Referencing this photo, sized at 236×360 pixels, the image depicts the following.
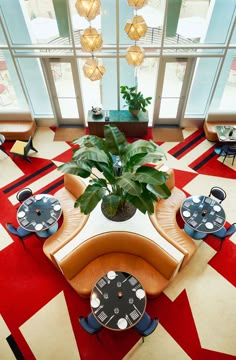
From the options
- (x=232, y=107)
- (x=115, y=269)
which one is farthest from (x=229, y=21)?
(x=115, y=269)

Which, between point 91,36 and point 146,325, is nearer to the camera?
point 146,325

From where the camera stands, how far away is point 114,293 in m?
4.34

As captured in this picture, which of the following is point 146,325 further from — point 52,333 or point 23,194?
A: point 23,194

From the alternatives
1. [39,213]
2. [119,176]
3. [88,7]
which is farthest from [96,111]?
[119,176]

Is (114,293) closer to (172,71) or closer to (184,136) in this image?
(184,136)

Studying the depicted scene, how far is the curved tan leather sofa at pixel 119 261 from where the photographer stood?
4609mm

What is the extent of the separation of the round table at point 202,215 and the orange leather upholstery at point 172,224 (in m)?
0.30

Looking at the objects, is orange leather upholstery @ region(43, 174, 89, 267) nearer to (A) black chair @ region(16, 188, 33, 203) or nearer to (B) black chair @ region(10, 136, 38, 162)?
(A) black chair @ region(16, 188, 33, 203)

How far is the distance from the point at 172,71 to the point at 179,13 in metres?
1.51

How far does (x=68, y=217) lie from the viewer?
18.7 feet

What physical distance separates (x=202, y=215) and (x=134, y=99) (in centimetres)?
378

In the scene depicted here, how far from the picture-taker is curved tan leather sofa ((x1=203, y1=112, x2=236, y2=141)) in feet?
25.9

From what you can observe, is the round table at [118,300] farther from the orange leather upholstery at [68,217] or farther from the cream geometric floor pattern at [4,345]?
the cream geometric floor pattern at [4,345]

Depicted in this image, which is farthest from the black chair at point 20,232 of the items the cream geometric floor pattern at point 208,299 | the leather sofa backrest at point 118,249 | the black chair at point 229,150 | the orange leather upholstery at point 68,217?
the black chair at point 229,150
